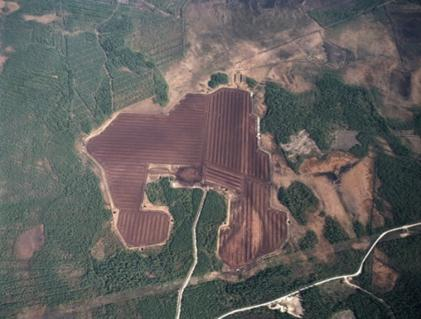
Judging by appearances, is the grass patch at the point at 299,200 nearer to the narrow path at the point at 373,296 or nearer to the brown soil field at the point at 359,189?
the brown soil field at the point at 359,189

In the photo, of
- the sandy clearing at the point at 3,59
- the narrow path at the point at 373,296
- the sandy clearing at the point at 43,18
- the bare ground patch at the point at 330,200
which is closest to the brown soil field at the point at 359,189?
the bare ground patch at the point at 330,200

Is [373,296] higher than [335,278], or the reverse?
[335,278]

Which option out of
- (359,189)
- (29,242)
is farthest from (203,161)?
(29,242)

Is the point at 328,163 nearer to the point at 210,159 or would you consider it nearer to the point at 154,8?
the point at 210,159

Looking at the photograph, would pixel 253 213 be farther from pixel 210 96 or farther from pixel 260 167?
pixel 210 96

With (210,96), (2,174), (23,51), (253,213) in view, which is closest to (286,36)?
(210,96)

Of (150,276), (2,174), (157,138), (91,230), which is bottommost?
(150,276)

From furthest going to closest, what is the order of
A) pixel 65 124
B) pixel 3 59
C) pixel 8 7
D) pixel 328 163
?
pixel 8 7
pixel 3 59
pixel 65 124
pixel 328 163
